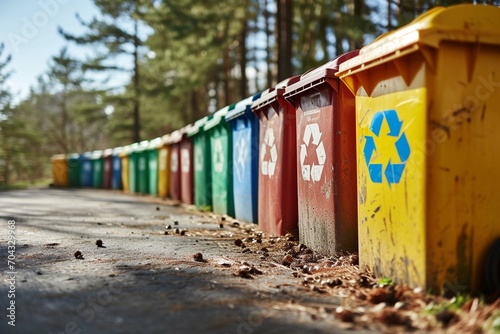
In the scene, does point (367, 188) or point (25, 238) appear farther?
point (25, 238)

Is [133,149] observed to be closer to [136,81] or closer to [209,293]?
[136,81]

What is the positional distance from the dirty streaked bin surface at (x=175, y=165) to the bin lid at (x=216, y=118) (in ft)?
9.13

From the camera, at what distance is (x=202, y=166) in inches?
418

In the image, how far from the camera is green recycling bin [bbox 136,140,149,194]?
17117 mm

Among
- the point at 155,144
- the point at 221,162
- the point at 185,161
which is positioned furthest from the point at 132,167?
the point at 221,162

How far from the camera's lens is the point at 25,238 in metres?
6.14

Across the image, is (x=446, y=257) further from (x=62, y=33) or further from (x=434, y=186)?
(x=62, y=33)

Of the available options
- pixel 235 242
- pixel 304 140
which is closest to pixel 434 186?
pixel 304 140

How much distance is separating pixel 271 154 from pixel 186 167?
19.6 feet

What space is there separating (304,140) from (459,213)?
7.65 ft

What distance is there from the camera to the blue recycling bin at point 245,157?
7.50 meters

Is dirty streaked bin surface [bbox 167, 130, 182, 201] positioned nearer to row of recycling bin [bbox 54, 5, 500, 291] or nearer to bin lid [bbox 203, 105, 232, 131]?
→ bin lid [bbox 203, 105, 232, 131]

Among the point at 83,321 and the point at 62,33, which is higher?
the point at 62,33

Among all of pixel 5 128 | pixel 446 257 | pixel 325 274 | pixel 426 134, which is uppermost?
pixel 5 128
